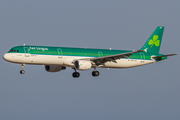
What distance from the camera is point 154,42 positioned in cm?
7762

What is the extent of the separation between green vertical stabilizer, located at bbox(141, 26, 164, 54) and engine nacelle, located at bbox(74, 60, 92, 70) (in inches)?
614

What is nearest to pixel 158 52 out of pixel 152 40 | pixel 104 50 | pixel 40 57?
pixel 152 40

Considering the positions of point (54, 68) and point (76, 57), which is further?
point (54, 68)

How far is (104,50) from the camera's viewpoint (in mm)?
71312

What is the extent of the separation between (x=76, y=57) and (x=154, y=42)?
18.9 m

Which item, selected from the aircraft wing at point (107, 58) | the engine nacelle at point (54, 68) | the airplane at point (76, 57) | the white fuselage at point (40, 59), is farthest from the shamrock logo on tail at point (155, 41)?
the engine nacelle at point (54, 68)

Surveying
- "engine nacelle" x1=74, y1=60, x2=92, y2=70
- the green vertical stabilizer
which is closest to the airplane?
"engine nacelle" x1=74, y1=60, x2=92, y2=70

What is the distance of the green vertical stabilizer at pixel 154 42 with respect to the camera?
252ft

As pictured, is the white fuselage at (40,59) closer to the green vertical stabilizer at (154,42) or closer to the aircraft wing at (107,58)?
the aircraft wing at (107,58)

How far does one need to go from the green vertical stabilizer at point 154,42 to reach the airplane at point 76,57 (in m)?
0.24

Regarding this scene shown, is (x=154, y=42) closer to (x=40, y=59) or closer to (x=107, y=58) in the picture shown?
(x=107, y=58)

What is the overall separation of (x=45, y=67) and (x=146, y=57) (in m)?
19.4

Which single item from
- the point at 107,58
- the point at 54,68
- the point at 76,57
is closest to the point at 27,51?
the point at 76,57

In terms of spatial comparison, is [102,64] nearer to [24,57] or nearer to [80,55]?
[80,55]
